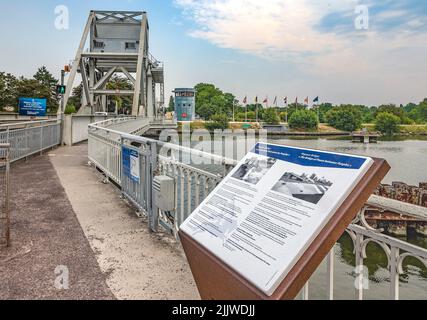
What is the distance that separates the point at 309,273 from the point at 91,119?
2105 cm

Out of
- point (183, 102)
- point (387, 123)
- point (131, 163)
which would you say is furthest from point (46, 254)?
point (387, 123)

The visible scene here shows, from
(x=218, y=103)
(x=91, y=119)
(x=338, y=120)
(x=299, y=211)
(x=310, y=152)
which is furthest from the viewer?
(x=218, y=103)

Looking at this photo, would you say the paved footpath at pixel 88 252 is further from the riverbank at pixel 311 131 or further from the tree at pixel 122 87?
the riverbank at pixel 311 131

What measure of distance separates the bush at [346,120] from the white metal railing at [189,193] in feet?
365

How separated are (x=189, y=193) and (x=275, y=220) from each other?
230cm

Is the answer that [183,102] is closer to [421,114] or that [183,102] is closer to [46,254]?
[421,114]

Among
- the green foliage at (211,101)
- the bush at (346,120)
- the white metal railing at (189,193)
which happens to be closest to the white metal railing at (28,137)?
the white metal railing at (189,193)

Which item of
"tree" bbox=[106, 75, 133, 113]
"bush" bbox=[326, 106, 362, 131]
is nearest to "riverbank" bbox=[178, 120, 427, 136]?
"bush" bbox=[326, 106, 362, 131]

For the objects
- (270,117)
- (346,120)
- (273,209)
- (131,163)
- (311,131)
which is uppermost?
(270,117)

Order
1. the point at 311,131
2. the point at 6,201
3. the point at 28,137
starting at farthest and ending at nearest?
the point at 311,131
the point at 28,137
the point at 6,201

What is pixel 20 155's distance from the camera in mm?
11211

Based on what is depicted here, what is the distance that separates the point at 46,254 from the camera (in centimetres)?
397
